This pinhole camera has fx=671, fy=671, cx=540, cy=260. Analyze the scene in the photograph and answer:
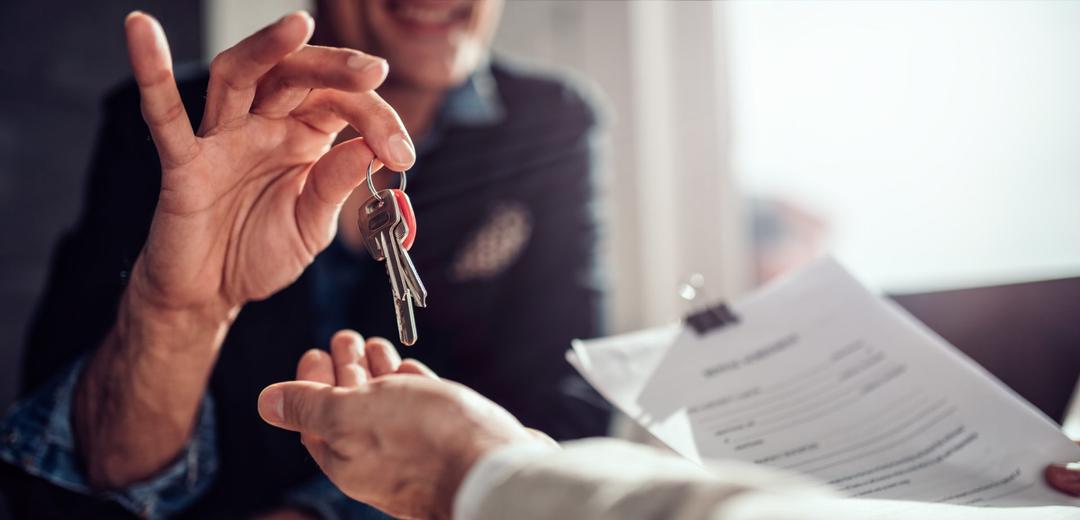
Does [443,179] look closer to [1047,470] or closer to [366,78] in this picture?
[366,78]

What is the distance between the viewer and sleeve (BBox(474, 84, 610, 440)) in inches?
23.6

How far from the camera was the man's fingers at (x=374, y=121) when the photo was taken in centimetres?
31

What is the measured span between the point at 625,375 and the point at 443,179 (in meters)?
0.39

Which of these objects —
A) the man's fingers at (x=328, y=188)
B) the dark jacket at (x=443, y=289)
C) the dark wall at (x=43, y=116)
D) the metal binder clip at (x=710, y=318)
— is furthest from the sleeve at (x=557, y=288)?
the dark wall at (x=43, y=116)

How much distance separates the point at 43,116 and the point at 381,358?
793 mm

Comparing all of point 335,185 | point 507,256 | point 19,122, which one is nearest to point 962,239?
point 507,256

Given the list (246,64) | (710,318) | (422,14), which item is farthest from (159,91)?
(422,14)

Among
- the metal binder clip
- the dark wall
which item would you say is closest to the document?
the metal binder clip

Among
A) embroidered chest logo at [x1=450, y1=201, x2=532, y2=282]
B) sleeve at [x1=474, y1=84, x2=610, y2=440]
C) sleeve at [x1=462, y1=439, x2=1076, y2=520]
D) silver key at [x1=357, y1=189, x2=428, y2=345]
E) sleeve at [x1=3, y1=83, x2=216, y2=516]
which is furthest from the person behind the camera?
embroidered chest logo at [x1=450, y1=201, x2=532, y2=282]

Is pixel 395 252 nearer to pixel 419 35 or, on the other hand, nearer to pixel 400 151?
pixel 400 151

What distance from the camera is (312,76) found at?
30cm

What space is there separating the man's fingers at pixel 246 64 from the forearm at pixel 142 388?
136 mm

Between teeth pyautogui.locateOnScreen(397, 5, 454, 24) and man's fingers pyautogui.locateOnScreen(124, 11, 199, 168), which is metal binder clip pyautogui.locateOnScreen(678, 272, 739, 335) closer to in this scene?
man's fingers pyautogui.locateOnScreen(124, 11, 199, 168)

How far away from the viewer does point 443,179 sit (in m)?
0.74
